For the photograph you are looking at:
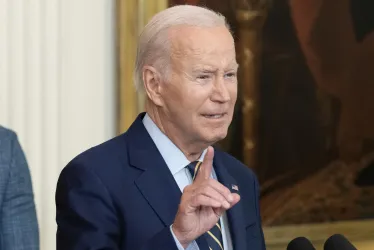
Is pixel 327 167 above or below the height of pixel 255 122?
below

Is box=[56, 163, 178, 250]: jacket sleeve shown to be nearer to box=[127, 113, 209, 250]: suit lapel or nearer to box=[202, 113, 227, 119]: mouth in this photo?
box=[127, 113, 209, 250]: suit lapel

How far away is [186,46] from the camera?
2473mm

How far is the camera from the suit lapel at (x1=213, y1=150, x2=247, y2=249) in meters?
2.56

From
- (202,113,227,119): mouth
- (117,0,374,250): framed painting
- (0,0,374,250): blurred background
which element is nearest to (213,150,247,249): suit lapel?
(202,113,227,119): mouth

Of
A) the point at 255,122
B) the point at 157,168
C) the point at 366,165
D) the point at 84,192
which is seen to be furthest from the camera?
the point at 366,165

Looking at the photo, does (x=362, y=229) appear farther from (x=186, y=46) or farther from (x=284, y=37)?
(x=186, y=46)

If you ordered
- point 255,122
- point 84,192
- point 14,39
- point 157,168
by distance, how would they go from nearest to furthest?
point 84,192, point 157,168, point 14,39, point 255,122

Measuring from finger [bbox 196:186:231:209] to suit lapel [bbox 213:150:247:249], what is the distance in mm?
407

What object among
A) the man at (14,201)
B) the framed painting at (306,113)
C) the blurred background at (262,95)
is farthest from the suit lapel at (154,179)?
the framed painting at (306,113)

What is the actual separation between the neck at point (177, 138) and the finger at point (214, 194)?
387 millimetres

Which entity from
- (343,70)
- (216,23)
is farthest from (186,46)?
(343,70)

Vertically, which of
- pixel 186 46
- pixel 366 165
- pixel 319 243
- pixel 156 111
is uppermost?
pixel 186 46

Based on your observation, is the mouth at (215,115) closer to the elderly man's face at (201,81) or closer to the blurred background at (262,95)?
the elderly man's face at (201,81)

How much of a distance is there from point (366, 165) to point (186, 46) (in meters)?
2.18
